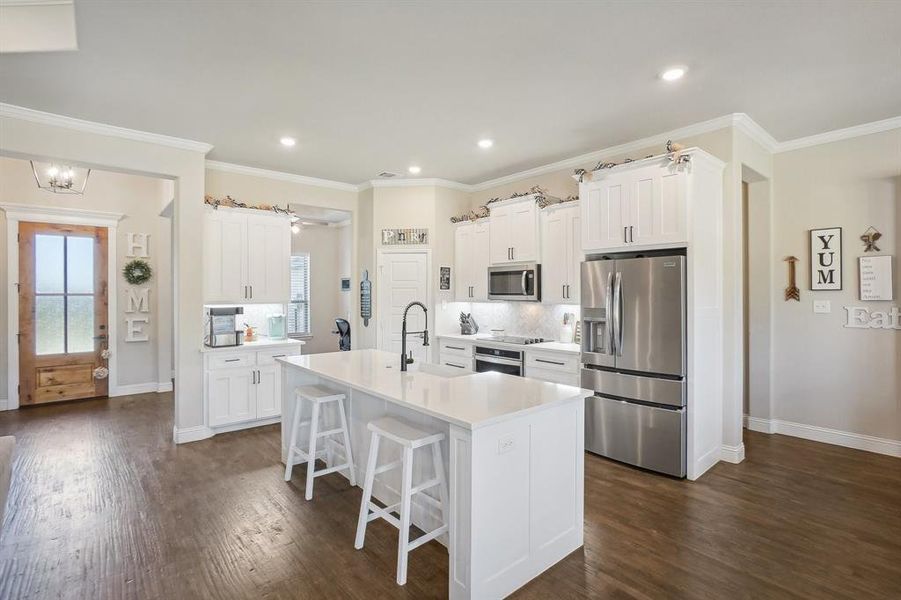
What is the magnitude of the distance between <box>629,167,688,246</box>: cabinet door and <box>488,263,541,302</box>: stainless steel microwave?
137cm

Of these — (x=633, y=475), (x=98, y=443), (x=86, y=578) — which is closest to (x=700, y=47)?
(x=633, y=475)

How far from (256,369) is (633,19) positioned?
4.46 m

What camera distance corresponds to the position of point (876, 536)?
8.73ft

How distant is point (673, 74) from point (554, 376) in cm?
270

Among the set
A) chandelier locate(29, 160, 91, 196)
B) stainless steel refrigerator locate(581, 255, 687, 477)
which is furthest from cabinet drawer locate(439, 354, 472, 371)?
chandelier locate(29, 160, 91, 196)

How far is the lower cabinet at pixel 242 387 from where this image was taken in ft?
15.0

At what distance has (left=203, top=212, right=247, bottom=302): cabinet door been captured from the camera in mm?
4730

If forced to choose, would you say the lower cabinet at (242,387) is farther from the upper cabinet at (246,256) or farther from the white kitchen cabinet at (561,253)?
the white kitchen cabinet at (561,253)

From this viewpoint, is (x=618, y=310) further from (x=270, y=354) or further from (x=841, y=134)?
(x=270, y=354)

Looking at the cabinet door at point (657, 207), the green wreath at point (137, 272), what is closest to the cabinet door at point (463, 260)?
the cabinet door at point (657, 207)

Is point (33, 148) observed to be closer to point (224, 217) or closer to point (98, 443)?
point (224, 217)

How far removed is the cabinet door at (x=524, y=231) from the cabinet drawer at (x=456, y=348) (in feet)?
3.77

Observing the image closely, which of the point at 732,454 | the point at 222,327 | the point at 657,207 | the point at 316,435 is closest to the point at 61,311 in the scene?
the point at 222,327

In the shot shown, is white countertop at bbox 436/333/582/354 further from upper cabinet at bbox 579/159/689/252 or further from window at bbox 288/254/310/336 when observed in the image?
window at bbox 288/254/310/336
